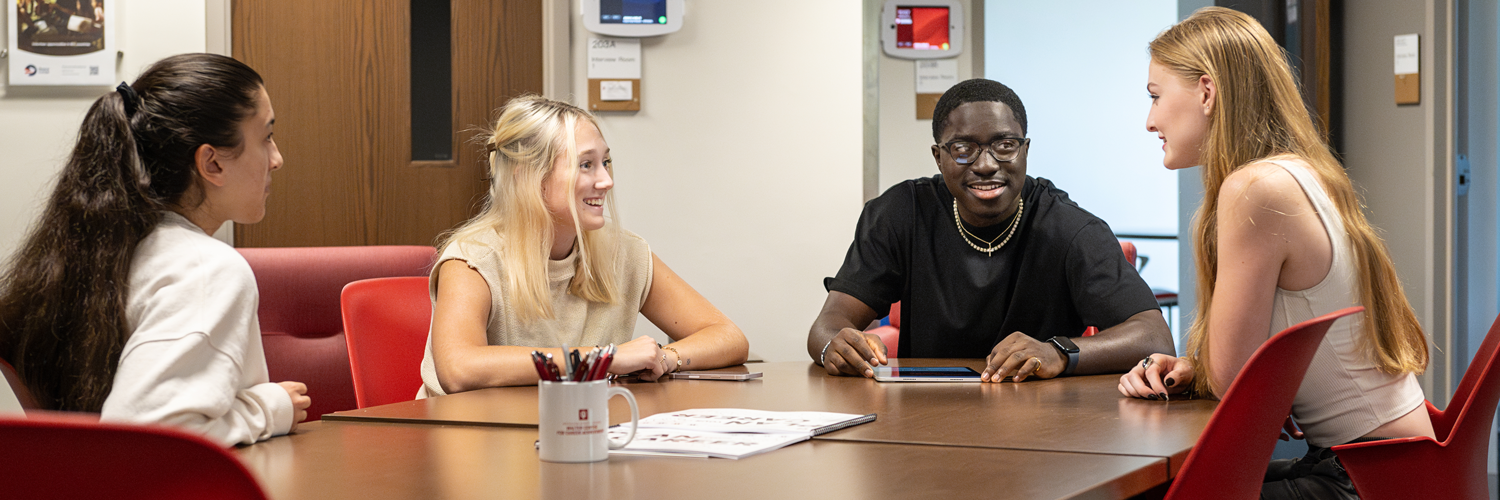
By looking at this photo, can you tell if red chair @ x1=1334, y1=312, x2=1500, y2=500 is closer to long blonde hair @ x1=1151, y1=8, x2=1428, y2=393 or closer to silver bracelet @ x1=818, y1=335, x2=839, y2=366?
long blonde hair @ x1=1151, y1=8, x2=1428, y2=393

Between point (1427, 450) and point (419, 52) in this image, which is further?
point (419, 52)

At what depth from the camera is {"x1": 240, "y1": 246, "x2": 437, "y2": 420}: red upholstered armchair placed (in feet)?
9.05

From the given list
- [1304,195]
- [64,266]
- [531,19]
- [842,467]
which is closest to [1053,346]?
[1304,195]

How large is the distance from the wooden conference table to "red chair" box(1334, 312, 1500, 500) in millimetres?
195

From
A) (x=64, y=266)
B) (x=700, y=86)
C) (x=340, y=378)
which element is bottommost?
(x=340, y=378)

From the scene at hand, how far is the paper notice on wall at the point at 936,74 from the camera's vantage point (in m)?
4.01

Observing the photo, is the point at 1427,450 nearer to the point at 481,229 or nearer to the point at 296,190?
the point at 481,229

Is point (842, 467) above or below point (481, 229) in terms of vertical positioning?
below

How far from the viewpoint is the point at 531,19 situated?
341 centimetres

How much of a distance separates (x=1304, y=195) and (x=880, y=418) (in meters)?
0.61

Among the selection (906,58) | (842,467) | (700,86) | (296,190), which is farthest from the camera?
(906,58)

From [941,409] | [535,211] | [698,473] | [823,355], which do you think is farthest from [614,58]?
[698,473]

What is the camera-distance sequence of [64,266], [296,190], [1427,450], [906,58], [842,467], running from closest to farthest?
[842,467] → [64,266] → [1427,450] → [296,190] → [906,58]

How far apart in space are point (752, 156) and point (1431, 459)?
2.32m
